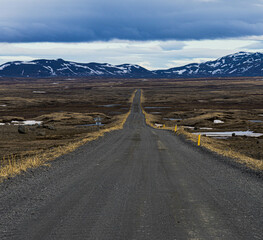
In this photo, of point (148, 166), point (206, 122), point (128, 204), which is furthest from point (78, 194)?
point (206, 122)

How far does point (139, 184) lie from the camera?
10.4 m

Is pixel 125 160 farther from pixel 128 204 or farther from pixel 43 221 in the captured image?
pixel 43 221

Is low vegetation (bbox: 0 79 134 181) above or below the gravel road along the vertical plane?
below

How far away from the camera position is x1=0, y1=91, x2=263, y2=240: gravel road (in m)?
6.24

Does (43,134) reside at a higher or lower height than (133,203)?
lower

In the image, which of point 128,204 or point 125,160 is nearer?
point 128,204

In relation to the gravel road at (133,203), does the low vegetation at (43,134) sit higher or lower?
lower

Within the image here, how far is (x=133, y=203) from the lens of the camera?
8156 millimetres

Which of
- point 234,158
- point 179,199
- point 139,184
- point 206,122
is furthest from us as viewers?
point 206,122

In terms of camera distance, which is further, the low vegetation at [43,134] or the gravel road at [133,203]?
the low vegetation at [43,134]

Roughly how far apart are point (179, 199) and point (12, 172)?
731 cm

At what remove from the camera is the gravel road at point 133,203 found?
20.5 ft

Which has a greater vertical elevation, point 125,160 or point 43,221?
point 43,221

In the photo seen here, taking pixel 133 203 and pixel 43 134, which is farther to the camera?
pixel 43 134
